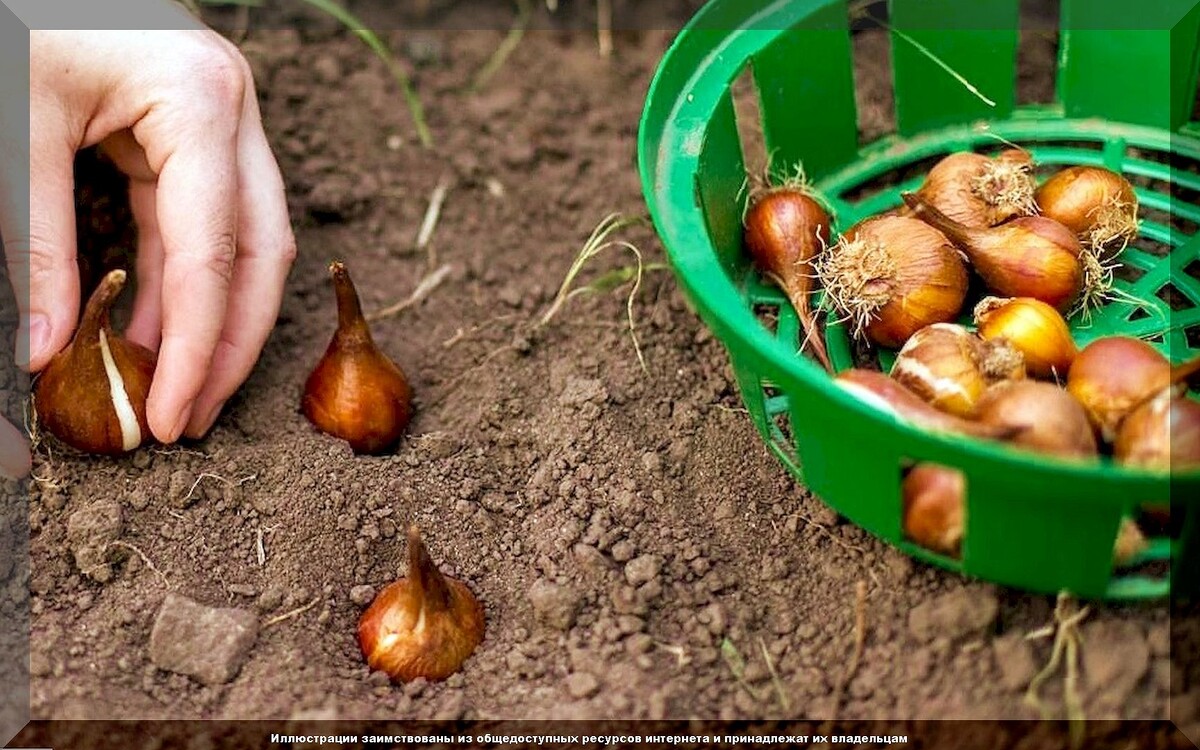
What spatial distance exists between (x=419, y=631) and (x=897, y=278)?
700mm

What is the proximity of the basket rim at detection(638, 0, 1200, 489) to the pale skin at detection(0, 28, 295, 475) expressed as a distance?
0.50m

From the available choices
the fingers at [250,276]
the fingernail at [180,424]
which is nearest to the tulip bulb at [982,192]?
the fingers at [250,276]

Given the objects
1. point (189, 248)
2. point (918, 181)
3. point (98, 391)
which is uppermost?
point (189, 248)

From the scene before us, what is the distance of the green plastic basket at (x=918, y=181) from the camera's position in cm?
119

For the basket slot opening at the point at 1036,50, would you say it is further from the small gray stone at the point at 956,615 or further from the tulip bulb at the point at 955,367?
the small gray stone at the point at 956,615

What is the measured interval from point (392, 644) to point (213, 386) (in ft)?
1.40

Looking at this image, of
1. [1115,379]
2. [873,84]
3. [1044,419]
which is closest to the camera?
[1044,419]

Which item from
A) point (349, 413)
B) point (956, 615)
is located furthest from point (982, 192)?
point (349, 413)

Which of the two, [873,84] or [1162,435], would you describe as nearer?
[1162,435]

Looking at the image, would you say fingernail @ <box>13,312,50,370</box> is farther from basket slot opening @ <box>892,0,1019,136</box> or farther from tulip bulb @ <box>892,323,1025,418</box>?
basket slot opening @ <box>892,0,1019,136</box>

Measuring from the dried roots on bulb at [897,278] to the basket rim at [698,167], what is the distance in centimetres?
18

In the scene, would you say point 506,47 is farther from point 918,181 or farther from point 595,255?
point 918,181

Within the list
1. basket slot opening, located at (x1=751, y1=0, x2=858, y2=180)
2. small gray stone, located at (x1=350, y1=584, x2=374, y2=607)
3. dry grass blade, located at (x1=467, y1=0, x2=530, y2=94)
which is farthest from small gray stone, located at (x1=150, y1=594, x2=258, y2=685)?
dry grass blade, located at (x1=467, y1=0, x2=530, y2=94)

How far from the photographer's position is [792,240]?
166cm
